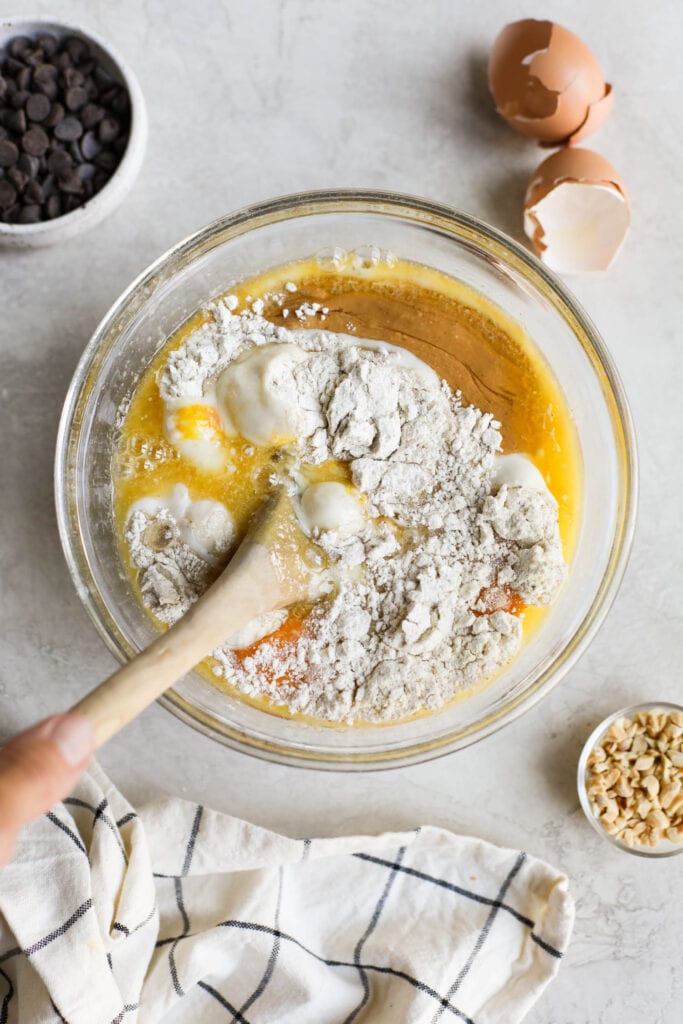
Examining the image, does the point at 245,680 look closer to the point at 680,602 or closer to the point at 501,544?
the point at 501,544

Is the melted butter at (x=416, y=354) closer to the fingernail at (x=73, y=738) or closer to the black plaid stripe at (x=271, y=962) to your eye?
the black plaid stripe at (x=271, y=962)

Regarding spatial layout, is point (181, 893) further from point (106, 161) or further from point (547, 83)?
point (547, 83)

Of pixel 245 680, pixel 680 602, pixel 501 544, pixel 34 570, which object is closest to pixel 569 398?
pixel 501 544

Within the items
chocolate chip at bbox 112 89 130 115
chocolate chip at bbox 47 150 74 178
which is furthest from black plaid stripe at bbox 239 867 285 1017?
chocolate chip at bbox 112 89 130 115

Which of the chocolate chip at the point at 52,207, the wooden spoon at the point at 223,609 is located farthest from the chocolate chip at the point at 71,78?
the wooden spoon at the point at 223,609

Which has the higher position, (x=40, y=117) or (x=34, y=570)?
(x=40, y=117)
